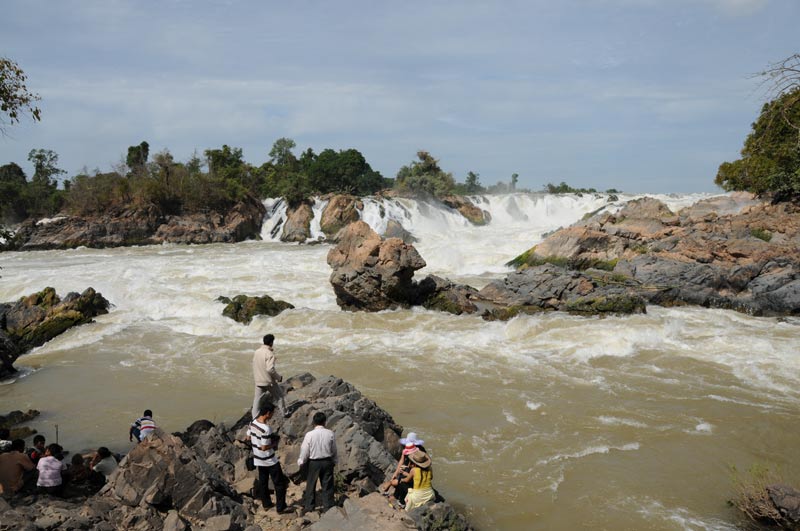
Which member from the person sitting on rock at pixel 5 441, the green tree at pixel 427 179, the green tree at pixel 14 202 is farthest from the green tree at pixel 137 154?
the person sitting on rock at pixel 5 441

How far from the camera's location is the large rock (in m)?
18.6

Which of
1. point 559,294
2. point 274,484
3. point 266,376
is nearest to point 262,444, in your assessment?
point 274,484

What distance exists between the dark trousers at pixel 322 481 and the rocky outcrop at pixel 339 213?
3822cm

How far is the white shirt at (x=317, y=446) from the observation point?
5949 millimetres

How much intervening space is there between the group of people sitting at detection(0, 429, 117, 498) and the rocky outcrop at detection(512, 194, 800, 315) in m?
16.9

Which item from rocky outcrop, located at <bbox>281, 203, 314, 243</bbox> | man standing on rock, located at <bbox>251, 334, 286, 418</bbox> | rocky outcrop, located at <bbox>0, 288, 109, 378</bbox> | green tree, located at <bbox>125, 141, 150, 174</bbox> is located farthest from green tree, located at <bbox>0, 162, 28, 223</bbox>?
man standing on rock, located at <bbox>251, 334, 286, 418</bbox>

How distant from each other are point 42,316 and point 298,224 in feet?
97.0

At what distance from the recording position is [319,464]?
5953mm

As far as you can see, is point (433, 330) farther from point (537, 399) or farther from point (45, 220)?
point (45, 220)

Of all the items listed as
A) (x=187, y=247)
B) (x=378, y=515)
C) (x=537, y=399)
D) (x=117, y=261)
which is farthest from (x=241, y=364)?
(x=187, y=247)

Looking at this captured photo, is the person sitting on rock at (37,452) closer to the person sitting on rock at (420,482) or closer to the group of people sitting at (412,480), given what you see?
the group of people sitting at (412,480)

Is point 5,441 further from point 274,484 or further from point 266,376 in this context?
point 274,484

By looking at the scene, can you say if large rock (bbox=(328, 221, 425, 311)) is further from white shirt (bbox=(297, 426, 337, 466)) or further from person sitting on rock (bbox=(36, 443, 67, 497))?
white shirt (bbox=(297, 426, 337, 466))

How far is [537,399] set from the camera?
10844 millimetres
